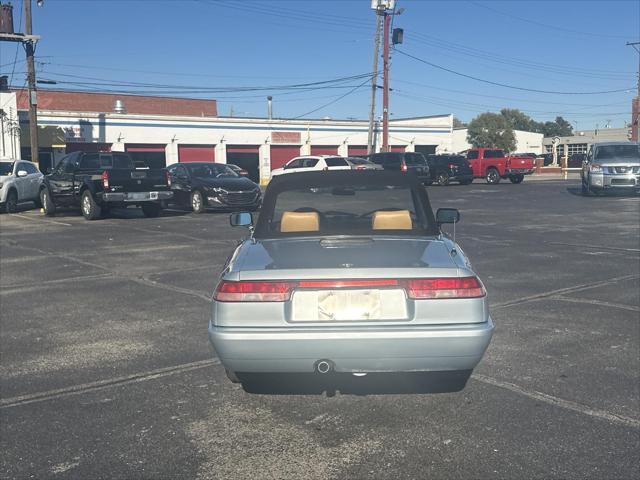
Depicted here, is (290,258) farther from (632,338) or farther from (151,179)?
(151,179)

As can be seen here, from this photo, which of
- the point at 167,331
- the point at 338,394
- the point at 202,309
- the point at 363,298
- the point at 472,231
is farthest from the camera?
the point at 472,231

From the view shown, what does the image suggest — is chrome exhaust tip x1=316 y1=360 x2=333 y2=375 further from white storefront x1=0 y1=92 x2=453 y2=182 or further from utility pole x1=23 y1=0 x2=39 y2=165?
white storefront x1=0 y1=92 x2=453 y2=182

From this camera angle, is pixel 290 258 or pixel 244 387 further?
pixel 244 387

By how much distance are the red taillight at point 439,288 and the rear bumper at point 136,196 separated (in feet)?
47.8

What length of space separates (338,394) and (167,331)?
226 centimetres

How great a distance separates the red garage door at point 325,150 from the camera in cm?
5272

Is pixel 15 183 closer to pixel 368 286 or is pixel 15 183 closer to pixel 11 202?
pixel 11 202

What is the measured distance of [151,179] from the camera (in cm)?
1755

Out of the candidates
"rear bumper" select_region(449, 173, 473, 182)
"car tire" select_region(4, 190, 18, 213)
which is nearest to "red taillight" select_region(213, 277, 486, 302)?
"car tire" select_region(4, 190, 18, 213)

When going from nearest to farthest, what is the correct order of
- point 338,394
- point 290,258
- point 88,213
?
point 290,258 < point 338,394 < point 88,213

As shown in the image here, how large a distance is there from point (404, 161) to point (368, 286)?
3078cm

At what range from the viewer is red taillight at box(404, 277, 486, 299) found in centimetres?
356

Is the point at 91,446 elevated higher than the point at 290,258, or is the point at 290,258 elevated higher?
the point at 290,258

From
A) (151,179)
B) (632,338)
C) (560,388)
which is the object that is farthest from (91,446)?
(151,179)
